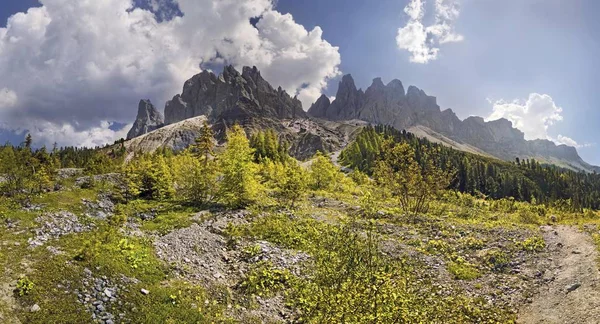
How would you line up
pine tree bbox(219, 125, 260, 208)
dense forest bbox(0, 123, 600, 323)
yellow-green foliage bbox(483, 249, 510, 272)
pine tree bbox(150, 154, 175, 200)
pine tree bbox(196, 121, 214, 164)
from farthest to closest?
pine tree bbox(196, 121, 214, 164), pine tree bbox(150, 154, 175, 200), pine tree bbox(219, 125, 260, 208), yellow-green foliage bbox(483, 249, 510, 272), dense forest bbox(0, 123, 600, 323)

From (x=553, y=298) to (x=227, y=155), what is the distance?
32.2m

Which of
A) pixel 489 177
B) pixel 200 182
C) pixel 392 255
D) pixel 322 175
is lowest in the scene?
pixel 392 255

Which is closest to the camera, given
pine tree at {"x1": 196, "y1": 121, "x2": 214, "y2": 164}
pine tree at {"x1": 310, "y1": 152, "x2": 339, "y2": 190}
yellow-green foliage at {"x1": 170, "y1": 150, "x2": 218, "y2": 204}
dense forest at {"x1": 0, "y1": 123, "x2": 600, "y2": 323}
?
dense forest at {"x1": 0, "y1": 123, "x2": 600, "y2": 323}

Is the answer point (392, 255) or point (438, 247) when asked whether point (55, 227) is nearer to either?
point (392, 255)

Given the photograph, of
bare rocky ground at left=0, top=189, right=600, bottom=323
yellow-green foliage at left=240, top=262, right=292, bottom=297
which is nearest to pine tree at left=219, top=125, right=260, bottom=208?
bare rocky ground at left=0, top=189, right=600, bottom=323

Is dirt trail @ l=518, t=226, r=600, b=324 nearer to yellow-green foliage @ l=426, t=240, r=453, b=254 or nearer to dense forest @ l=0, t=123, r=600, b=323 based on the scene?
dense forest @ l=0, t=123, r=600, b=323

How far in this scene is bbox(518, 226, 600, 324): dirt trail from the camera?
660 inches

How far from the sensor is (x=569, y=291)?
1895 centimetres

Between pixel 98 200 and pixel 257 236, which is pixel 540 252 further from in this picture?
pixel 98 200

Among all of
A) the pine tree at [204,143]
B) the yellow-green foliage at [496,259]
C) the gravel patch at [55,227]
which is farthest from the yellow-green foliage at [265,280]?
the pine tree at [204,143]

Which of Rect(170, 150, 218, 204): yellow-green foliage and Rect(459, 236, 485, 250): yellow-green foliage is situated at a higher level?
Rect(170, 150, 218, 204): yellow-green foliage

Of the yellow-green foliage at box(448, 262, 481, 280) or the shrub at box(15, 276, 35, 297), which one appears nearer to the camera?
the shrub at box(15, 276, 35, 297)

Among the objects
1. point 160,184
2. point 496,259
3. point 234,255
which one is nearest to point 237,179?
point 160,184

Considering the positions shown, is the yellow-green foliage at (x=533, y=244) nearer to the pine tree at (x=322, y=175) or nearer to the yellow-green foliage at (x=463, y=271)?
the yellow-green foliage at (x=463, y=271)
